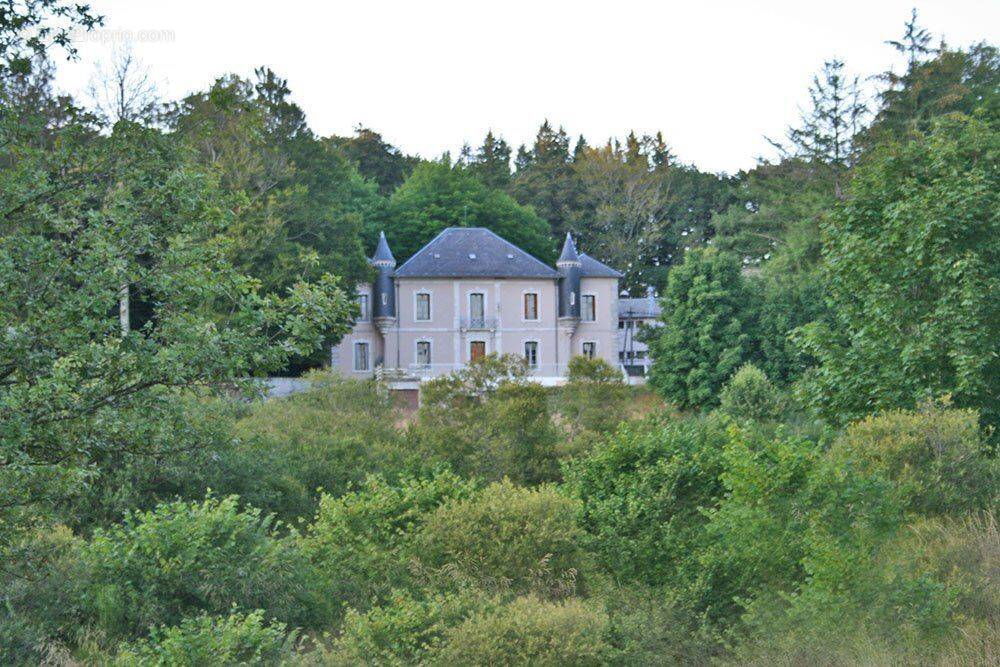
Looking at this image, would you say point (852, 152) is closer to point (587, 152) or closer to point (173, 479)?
point (587, 152)

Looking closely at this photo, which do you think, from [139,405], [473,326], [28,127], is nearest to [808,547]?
[139,405]

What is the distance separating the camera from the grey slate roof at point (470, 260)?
4869 centimetres

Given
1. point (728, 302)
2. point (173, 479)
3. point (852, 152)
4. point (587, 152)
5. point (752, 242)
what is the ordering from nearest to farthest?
1. point (173, 479)
2. point (728, 302)
3. point (852, 152)
4. point (752, 242)
5. point (587, 152)

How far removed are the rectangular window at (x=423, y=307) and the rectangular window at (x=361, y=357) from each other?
2927 millimetres

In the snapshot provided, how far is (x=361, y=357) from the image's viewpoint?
157 ft

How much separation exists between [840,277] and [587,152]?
1890 inches

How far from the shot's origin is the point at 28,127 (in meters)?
6.00

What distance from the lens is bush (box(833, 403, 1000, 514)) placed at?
11688 mm

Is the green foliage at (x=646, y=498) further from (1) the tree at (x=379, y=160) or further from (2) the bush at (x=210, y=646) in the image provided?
(1) the tree at (x=379, y=160)

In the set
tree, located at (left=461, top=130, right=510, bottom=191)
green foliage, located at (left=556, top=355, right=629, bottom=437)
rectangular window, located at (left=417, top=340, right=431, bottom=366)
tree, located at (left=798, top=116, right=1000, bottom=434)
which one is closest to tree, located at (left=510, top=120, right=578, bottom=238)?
tree, located at (left=461, top=130, right=510, bottom=191)

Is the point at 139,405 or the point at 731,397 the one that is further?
the point at 731,397

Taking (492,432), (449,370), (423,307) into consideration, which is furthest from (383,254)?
(492,432)

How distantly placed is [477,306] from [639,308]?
1415 centimetres

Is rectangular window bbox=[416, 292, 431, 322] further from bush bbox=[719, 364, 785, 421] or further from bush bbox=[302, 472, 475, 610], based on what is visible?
bush bbox=[302, 472, 475, 610]
